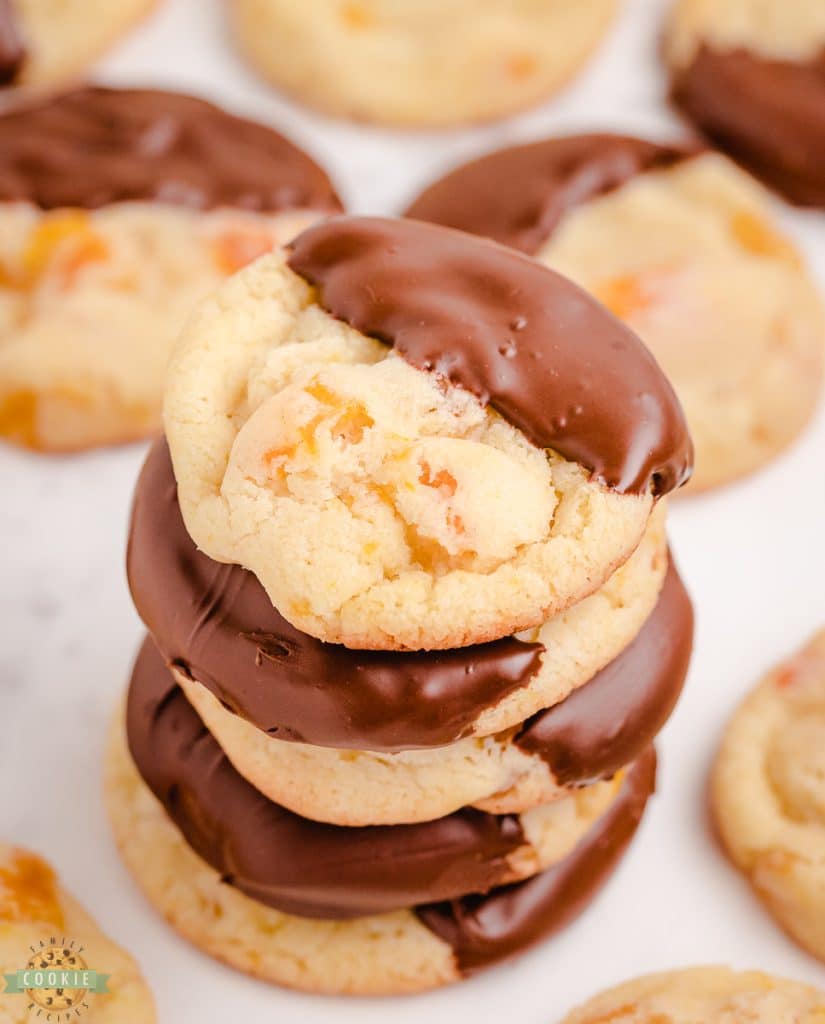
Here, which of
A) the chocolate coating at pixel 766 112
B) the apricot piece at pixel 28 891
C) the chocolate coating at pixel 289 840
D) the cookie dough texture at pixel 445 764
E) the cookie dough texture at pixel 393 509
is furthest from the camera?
the chocolate coating at pixel 766 112

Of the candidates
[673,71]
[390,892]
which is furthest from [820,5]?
[390,892]

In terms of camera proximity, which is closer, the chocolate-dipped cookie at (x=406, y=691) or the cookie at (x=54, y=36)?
the chocolate-dipped cookie at (x=406, y=691)

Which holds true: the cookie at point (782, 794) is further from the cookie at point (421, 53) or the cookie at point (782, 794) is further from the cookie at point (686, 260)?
the cookie at point (421, 53)

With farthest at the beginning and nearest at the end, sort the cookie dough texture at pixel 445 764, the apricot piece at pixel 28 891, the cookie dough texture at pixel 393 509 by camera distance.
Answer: the apricot piece at pixel 28 891 → the cookie dough texture at pixel 445 764 → the cookie dough texture at pixel 393 509

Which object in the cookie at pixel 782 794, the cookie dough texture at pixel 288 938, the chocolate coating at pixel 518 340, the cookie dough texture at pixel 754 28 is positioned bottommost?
the cookie dough texture at pixel 288 938

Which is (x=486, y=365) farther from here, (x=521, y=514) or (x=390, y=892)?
(x=390, y=892)

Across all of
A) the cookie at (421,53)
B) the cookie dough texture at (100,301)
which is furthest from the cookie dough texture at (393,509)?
the cookie at (421,53)

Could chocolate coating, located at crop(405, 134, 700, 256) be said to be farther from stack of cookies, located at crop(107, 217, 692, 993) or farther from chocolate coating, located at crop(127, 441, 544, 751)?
chocolate coating, located at crop(127, 441, 544, 751)

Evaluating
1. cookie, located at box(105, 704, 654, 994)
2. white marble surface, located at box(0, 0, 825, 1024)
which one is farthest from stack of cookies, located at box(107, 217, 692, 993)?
white marble surface, located at box(0, 0, 825, 1024)
